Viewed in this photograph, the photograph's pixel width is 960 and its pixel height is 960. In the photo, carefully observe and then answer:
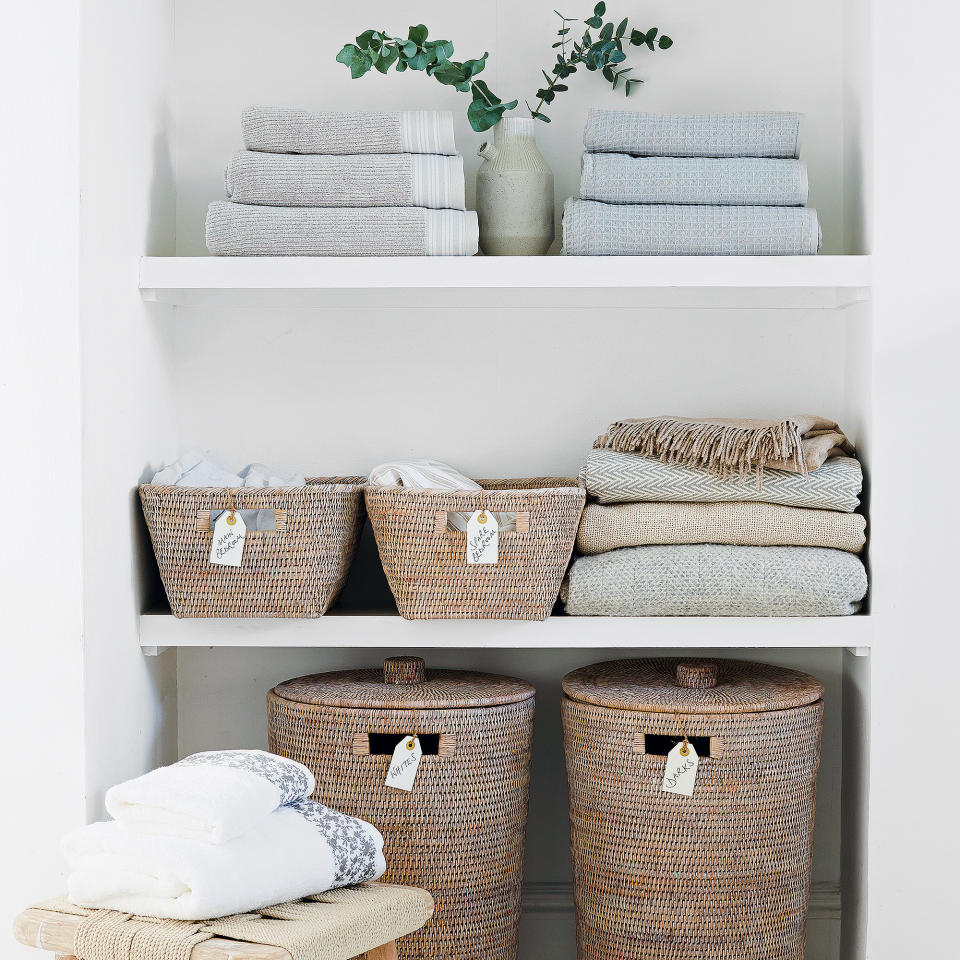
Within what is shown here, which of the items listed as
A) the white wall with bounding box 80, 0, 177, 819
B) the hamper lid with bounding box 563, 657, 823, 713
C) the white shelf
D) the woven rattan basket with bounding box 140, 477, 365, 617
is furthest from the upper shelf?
the hamper lid with bounding box 563, 657, 823, 713

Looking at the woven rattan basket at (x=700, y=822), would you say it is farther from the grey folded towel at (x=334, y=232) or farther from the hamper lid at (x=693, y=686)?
the grey folded towel at (x=334, y=232)

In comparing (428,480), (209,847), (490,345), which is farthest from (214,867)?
(490,345)

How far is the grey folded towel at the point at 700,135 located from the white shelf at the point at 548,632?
0.79m

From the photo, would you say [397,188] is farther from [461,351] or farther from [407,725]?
[407,725]

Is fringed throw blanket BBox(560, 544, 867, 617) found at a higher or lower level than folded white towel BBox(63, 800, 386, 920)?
higher

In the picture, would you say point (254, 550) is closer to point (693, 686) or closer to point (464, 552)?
point (464, 552)

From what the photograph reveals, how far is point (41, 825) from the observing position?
167 centimetres

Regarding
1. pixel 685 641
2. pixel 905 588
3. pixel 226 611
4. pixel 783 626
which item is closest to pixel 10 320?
pixel 226 611

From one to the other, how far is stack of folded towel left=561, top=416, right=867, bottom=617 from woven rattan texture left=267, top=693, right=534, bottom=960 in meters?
0.28

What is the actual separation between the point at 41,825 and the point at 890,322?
1.56m

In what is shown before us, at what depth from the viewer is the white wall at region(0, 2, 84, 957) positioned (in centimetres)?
161

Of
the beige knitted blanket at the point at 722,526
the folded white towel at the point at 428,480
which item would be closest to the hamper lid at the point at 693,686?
the beige knitted blanket at the point at 722,526

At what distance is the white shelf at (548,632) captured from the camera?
1818mm

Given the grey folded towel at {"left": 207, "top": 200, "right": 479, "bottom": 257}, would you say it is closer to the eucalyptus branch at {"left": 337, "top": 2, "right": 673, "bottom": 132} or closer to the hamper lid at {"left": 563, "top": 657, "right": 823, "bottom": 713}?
the eucalyptus branch at {"left": 337, "top": 2, "right": 673, "bottom": 132}
